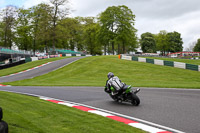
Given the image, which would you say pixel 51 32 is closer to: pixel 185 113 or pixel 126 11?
pixel 126 11

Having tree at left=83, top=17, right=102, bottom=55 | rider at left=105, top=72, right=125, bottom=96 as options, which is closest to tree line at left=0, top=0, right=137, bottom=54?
tree at left=83, top=17, right=102, bottom=55

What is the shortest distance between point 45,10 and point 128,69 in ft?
109

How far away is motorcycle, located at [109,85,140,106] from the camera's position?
8.91 meters

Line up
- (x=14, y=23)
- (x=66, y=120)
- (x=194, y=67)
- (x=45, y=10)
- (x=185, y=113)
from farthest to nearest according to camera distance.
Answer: (x=14, y=23)
(x=45, y=10)
(x=194, y=67)
(x=185, y=113)
(x=66, y=120)

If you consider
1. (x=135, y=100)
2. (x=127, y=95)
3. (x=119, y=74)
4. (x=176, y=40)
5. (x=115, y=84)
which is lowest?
(x=119, y=74)

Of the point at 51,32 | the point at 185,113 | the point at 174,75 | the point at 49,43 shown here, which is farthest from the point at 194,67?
the point at 49,43

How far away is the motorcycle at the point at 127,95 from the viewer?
8.91 meters

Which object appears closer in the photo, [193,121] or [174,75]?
[193,121]

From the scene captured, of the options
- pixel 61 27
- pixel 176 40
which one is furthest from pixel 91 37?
pixel 176 40

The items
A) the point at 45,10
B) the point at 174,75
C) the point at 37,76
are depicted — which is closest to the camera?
the point at 174,75

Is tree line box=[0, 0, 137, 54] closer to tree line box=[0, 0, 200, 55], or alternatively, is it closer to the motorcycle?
tree line box=[0, 0, 200, 55]

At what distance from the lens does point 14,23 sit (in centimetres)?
6284

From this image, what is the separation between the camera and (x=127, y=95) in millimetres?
9078

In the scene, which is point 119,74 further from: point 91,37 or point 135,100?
point 91,37
